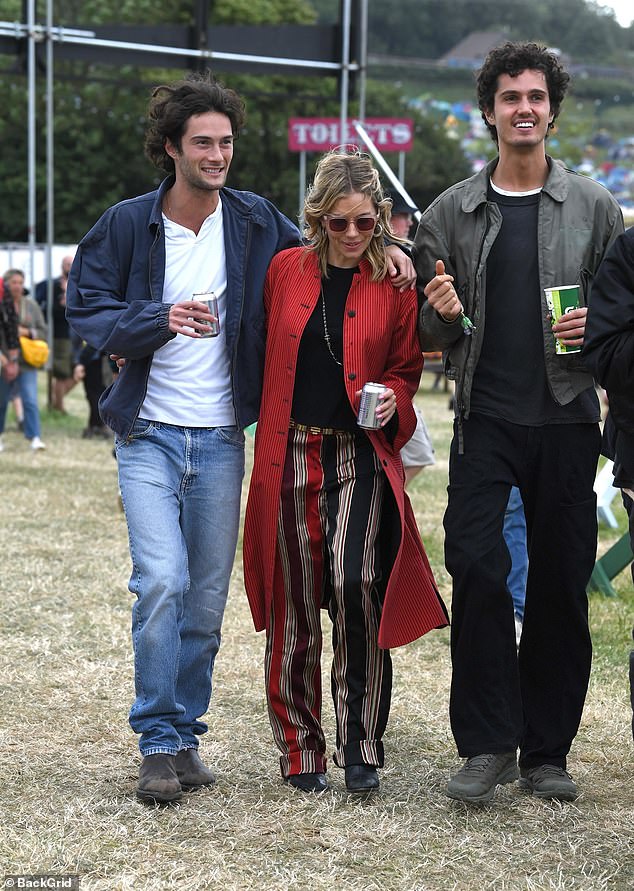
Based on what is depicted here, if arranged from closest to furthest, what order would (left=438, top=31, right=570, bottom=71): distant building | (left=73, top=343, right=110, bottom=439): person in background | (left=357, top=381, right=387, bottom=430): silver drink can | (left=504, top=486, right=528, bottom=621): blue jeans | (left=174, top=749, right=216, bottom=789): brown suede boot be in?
1. (left=357, top=381, right=387, bottom=430): silver drink can
2. (left=174, top=749, right=216, bottom=789): brown suede boot
3. (left=504, top=486, right=528, bottom=621): blue jeans
4. (left=73, top=343, right=110, bottom=439): person in background
5. (left=438, top=31, right=570, bottom=71): distant building

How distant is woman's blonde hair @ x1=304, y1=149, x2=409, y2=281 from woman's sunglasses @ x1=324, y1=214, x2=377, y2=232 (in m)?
0.04

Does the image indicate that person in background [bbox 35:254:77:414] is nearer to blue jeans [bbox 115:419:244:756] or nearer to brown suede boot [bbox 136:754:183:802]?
blue jeans [bbox 115:419:244:756]

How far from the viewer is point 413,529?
14.6ft

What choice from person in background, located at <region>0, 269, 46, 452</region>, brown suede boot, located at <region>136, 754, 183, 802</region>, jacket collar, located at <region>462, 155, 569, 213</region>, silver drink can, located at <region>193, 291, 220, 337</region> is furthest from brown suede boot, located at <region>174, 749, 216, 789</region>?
person in background, located at <region>0, 269, 46, 452</region>

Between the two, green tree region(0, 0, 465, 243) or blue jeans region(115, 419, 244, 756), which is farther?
green tree region(0, 0, 465, 243)

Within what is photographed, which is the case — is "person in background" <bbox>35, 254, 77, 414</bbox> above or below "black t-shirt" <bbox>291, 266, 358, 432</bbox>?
below

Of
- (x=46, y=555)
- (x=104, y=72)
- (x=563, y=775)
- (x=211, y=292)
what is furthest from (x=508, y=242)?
(x=104, y=72)

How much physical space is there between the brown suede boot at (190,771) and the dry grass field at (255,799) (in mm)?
64

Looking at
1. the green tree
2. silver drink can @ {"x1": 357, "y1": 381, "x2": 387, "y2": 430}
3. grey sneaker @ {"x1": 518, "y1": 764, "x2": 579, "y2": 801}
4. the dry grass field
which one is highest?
the green tree

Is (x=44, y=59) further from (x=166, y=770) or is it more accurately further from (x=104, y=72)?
(x=104, y=72)

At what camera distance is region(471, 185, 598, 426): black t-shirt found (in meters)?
4.29

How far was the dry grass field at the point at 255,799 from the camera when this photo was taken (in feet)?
12.5

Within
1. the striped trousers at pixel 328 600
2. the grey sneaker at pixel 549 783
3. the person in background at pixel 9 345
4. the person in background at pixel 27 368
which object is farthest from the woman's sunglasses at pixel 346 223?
the person in background at pixel 27 368

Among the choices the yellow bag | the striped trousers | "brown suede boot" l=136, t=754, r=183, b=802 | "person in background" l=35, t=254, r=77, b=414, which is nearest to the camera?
"brown suede boot" l=136, t=754, r=183, b=802
